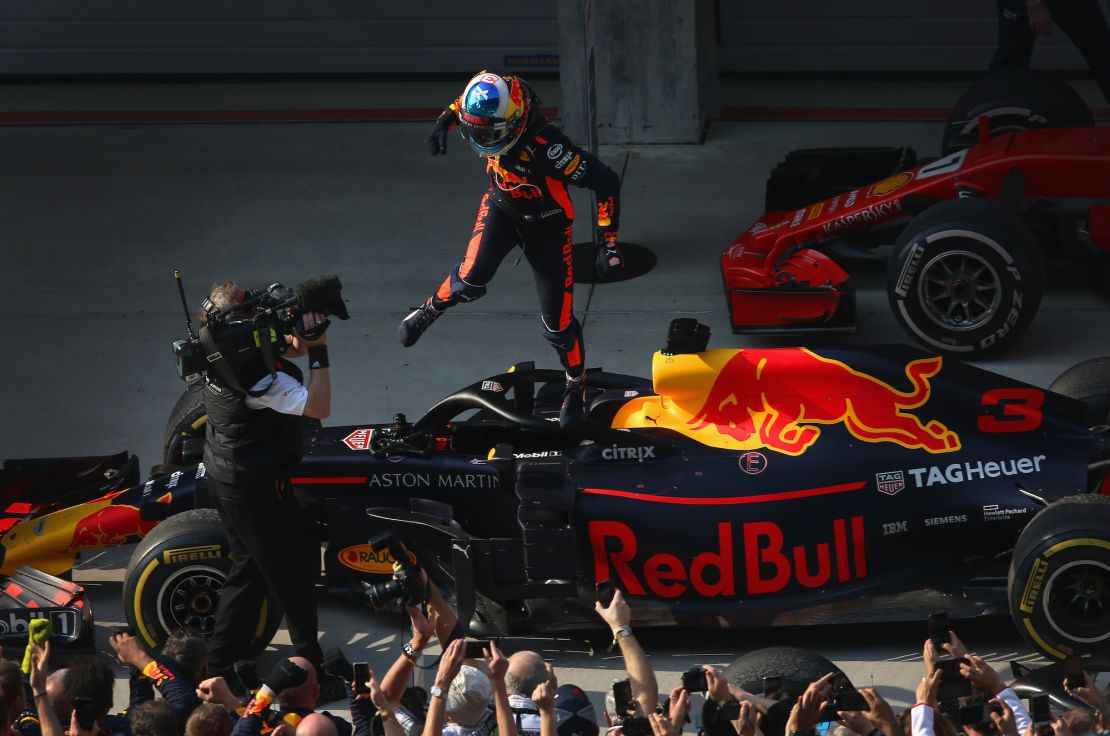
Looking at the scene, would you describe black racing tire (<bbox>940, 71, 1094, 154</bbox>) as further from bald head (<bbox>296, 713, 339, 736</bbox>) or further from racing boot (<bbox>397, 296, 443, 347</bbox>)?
bald head (<bbox>296, 713, 339, 736</bbox>)

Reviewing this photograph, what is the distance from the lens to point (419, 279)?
436 inches

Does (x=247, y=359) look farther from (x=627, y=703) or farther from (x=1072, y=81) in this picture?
(x=1072, y=81)

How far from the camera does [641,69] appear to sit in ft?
42.8

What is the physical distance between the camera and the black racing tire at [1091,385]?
736 cm

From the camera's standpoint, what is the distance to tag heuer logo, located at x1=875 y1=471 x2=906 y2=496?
6.80 m

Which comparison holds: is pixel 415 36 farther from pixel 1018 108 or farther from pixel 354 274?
pixel 1018 108

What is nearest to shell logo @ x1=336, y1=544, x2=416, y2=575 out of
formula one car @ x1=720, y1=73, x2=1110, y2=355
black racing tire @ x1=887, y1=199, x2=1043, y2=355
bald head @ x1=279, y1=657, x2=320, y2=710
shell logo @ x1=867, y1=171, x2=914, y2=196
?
bald head @ x1=279, y1=657, x2=320, y2=710

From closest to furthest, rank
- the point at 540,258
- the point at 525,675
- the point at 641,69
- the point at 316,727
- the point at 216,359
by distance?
the point at 316,727 < the point at 525,675 < the point at 216,359 < the point at 540,258 < the point at 641,69

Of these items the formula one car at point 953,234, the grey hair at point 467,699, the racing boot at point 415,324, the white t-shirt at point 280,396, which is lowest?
the grey hair at point 467,699

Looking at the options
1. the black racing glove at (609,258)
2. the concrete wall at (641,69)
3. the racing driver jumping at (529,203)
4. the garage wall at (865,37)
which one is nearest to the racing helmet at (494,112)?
the racing driver jumping at (529,203)

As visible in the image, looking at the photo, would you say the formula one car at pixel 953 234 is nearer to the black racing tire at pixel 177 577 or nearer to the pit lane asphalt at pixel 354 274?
the pit lane asphalt at pixel 354 274

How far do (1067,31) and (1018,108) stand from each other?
1.17 metres

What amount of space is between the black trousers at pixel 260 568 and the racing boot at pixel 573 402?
131 centimetres

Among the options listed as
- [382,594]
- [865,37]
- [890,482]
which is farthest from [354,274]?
[865,37]
